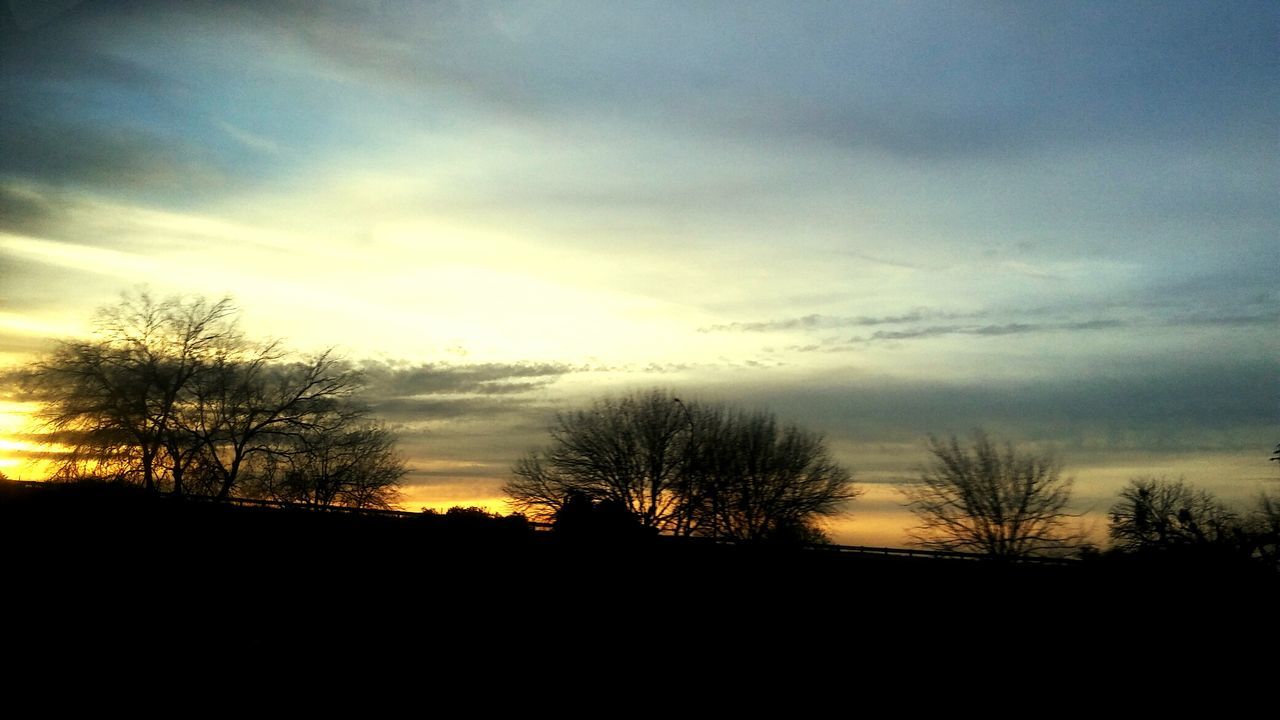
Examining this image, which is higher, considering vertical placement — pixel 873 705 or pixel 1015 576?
pixel 1015 576

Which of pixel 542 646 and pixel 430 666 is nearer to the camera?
pixel 430 666

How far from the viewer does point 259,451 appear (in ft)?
183

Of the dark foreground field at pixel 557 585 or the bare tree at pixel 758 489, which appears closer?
the dark foreground field at pixel 557 585

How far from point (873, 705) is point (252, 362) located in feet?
150

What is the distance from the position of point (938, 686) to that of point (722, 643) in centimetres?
687

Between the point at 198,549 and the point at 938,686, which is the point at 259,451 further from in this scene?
the point at 938,686

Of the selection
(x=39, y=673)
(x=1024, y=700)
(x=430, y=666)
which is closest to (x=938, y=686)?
(x=1024, y=700)

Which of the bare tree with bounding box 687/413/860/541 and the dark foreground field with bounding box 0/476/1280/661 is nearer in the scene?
the dark foreground field with bounding box 0/476/1280/661

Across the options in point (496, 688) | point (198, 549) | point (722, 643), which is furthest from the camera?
point (198, 549)

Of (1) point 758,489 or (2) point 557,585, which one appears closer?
(2) point 557,585

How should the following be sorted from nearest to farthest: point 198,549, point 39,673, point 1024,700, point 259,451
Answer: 1. point 39,673
2. point 1024,700
3. point 198,549
4. point 259,451

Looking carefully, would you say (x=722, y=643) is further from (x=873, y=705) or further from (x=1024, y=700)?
(x=1024, y=700)

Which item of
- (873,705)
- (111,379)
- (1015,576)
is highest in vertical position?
(111,379)

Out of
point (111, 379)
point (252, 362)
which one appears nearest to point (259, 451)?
point (252, 362)
